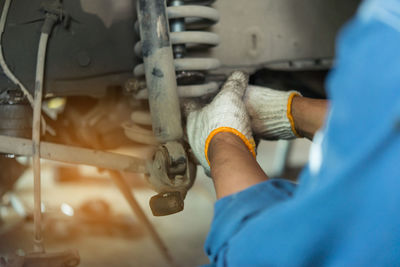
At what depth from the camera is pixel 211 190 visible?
7.74ft

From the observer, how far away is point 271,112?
2.81 ft

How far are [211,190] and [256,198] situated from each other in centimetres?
191

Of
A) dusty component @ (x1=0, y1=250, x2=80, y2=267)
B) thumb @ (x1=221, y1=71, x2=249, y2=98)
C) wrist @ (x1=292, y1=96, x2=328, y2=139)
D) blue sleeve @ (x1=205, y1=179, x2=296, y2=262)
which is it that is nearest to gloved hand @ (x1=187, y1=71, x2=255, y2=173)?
thumb @ (x1=221, y1=71, x2=249, y2=98)

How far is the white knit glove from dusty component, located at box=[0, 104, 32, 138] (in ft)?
1.74

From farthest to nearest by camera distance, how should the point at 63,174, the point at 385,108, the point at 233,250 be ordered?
the point at 63,174 → the point at 233,250 → the point at 385,108

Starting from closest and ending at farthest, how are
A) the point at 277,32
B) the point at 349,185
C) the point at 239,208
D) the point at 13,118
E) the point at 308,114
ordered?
the point at 349,185 → the point at 239,208 → the point at 308,114 → the point at 13,118 → the point at 277,32

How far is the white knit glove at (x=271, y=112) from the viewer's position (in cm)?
85

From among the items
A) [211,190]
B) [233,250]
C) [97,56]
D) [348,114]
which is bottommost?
[211,190]

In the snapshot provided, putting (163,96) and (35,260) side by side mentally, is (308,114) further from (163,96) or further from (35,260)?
(35,260)

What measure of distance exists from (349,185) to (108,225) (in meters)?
1.94

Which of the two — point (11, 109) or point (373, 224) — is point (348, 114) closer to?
point (373, 224)

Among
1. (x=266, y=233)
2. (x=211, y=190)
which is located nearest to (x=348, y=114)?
(x=266, y=233)

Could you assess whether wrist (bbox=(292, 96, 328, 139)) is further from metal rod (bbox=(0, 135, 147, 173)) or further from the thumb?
metal rod (bbox=(0, 135, 147, 173))

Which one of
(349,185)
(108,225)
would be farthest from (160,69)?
(108,225)
